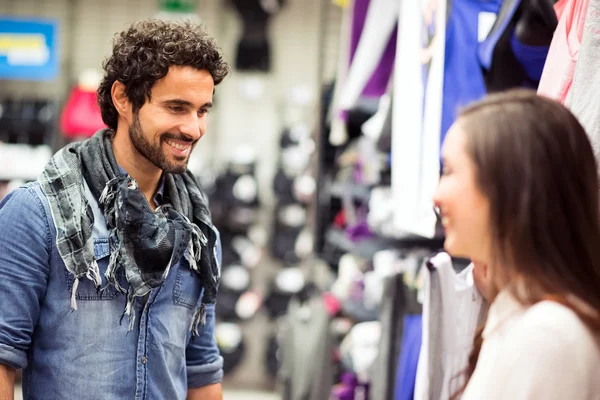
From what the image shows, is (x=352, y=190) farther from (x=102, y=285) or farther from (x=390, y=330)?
(x=102, y=285)

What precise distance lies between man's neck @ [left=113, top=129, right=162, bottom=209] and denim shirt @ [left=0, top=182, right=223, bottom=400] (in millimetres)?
148

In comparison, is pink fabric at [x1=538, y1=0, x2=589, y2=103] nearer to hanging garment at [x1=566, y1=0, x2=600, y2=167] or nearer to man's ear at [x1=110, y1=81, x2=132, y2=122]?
hanging garment at [x1=566, y1=0, x2=600, y2=167]

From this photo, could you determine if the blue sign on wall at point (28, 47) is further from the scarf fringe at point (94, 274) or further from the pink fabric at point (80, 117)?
the scarf fringe at point (94, 274)

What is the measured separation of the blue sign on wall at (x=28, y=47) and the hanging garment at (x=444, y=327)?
6102mm

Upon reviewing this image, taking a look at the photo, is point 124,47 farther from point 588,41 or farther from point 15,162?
point 15,162

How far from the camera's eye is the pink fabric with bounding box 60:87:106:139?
7.11 metres

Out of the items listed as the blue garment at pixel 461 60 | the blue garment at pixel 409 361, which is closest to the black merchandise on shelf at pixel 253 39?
the blue garment at pixel 409 361

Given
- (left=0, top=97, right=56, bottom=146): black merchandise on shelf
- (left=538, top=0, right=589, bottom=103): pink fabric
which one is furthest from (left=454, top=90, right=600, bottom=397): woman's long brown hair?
(left=0, top=97, right=56, bottom=146): black merchandise on shelf

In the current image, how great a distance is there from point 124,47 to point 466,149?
1.13 m

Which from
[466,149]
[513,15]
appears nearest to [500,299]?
[466,149]

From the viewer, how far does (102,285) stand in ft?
6.15

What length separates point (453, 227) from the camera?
115 cm

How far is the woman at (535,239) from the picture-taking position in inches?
39.9

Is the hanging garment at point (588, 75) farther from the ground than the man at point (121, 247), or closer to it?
farther from the ground
